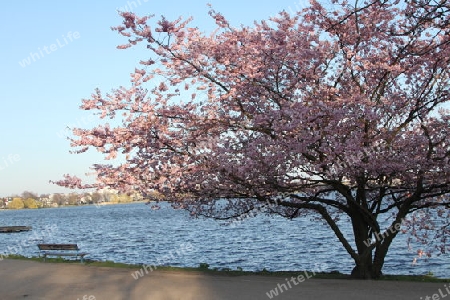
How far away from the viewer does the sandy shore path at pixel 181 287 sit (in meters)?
11.7

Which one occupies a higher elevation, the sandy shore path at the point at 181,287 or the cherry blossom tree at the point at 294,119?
the cherry blossom tree at the point at 294,119

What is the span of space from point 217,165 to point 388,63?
5.34 meters

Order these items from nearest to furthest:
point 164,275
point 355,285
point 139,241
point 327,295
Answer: point 327,295 < point 355,285 < point 164,275 < point 139,241

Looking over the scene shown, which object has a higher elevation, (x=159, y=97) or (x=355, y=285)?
(x=159, y=97)

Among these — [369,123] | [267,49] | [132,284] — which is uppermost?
[267,49]

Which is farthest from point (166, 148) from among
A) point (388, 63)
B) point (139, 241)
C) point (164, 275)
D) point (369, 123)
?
point (139, 241)

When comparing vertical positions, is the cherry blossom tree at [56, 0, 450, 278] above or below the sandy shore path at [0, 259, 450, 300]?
above

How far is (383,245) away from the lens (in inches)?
567

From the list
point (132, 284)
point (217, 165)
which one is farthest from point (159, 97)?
point (132, 284)

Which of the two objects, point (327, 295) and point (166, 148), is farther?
point (166, 148)

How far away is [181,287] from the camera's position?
42.2 ft

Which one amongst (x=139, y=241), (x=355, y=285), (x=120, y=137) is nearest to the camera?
(x=355, y=285)

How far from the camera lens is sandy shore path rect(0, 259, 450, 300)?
11656mm

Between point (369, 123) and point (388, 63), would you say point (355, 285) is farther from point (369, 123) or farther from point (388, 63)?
point (388, 63)
